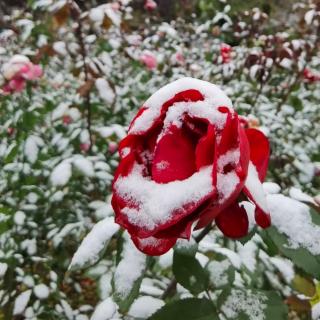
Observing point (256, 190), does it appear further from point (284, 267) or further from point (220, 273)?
point (284, 267)

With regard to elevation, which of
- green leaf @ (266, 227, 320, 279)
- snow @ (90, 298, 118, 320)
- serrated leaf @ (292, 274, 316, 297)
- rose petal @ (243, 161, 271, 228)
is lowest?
snow @ (90, 298, 118, 320)

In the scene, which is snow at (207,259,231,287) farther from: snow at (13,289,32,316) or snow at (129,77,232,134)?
snow at (13,289,32,316)

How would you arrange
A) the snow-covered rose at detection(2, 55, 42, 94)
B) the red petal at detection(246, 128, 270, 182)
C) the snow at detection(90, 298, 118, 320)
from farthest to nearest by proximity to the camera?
the snow-covered rose at detection(2, 55, 42, 94), the snow at detection(90, 298, 118, 320), the red petal at detection(246, 128, 270, 182)

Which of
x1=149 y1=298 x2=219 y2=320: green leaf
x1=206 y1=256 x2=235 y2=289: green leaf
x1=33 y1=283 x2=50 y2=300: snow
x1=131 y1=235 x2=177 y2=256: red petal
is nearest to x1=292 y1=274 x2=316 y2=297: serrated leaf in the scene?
x1=206 y1=256 x2=235 y2=289: green leaf

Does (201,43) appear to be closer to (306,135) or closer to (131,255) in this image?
(306,135)

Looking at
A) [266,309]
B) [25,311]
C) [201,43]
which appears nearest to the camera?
[266,309]

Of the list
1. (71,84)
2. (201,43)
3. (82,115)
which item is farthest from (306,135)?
(201,43)

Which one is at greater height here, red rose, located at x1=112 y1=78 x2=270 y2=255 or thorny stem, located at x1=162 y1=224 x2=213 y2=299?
red rose, located at x1=112 y1=78 x2=270 y2=255
